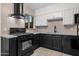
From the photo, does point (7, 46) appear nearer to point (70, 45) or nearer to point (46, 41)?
point (46, 41)

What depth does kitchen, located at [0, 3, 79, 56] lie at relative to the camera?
1.52m

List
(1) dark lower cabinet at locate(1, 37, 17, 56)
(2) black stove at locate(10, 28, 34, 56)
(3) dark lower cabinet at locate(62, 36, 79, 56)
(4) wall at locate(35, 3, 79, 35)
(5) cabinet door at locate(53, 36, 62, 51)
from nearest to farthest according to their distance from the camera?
(1) dark lower cabinet at locate(1, 37, 17, 56) < (2) black stove at locate(10, 28, 34, 56) < (4) wall at locate(35, 3, 79, 35) < (3) dark lower cabinet at locate(62, 36, 79, 56) < (5) cabinet door at locate(53, 36, 62, 51)

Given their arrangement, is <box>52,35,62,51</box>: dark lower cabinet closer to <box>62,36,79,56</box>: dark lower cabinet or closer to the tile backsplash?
<box>62,36,79,56</box>: dark lower cabinet

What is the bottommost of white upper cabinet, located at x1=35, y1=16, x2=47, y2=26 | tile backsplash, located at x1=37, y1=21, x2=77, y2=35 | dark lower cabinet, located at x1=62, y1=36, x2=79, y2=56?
dark lower cabinet, located at x1=62, y1=36, x2=79, y2=56

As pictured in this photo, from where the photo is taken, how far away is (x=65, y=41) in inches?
78.9

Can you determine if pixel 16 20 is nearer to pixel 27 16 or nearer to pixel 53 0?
pixel 27 16

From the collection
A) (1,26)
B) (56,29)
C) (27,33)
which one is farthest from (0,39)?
(56,29)

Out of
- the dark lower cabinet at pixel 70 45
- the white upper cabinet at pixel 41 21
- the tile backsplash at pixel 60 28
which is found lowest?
the dark lower cabinet at pixel 70 45

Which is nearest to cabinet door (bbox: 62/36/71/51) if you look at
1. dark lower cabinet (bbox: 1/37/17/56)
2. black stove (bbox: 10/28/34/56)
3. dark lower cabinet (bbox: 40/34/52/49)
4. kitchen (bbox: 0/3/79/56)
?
kitchen (bbox: 0/3/79/56)

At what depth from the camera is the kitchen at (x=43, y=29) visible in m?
1.52

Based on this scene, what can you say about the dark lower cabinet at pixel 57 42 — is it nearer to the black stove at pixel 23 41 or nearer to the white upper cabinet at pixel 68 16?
the white upper cabinet at pixel 68 16

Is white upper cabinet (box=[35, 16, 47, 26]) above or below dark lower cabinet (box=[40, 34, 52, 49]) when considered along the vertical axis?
above

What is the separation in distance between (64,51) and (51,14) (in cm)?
95

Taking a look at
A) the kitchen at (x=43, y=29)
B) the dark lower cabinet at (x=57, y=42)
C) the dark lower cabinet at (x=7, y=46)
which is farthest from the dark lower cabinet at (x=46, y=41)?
the dark lower cabinet at (x=7, y=46)
